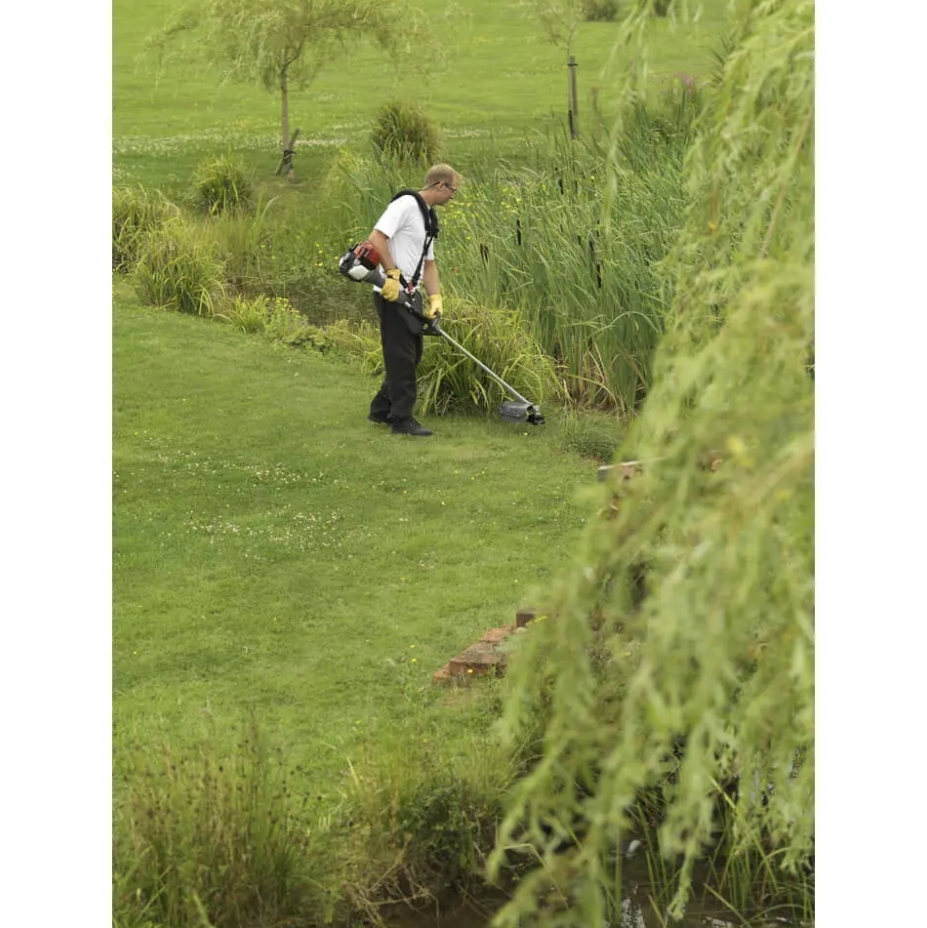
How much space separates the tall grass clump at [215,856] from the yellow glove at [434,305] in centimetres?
367

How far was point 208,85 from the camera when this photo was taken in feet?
40.3

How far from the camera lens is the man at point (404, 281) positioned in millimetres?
6379

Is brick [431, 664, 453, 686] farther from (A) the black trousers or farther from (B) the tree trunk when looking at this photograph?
(B) the tree trunk

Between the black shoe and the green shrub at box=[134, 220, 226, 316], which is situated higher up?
the green shrub at box=[134, 220, 226, 316]

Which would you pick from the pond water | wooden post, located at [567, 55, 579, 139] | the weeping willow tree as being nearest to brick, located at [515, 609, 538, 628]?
the pond water

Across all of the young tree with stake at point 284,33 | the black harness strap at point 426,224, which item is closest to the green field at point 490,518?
the young tree with stake at point 284,33

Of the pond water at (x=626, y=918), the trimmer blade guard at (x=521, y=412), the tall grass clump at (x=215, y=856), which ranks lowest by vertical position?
the pond water at (x=626, y=918)

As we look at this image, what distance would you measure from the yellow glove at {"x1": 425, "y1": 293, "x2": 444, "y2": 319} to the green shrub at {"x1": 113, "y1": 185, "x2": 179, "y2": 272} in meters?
2.91

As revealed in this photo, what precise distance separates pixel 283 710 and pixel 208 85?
8.91 metres

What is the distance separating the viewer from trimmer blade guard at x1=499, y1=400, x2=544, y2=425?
6.75 metres

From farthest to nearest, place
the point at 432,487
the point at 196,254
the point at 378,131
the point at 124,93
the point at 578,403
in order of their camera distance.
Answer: the point at 124,93 → the point at 378,131 → the point at 196,254 → the point at 578,403 → the point at 432,487

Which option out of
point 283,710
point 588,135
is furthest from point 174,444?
point 588,135

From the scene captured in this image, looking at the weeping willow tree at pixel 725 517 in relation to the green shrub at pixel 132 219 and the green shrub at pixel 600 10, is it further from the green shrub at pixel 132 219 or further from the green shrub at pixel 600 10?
the green shrub at pixel 600 10
